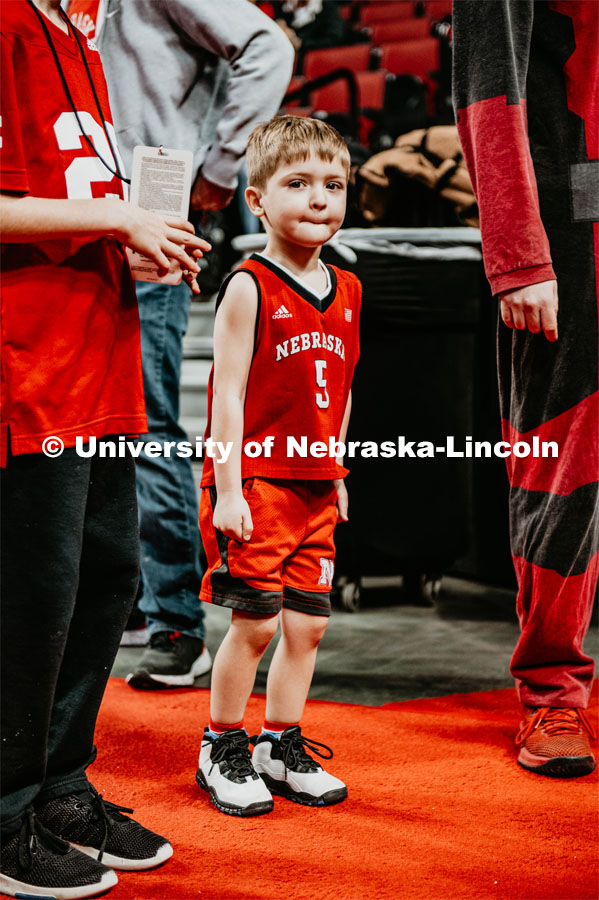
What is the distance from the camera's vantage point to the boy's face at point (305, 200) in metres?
1.23

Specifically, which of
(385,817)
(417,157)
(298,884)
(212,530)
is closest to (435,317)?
(417,157)

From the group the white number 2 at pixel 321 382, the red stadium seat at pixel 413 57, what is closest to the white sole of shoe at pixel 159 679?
the white number 2 at pixel 321 382

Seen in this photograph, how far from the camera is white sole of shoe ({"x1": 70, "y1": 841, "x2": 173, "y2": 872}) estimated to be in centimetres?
105

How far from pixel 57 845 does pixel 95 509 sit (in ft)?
1.25

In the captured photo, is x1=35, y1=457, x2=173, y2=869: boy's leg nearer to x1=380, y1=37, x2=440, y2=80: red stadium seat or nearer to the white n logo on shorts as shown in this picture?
the white n logo on shorts

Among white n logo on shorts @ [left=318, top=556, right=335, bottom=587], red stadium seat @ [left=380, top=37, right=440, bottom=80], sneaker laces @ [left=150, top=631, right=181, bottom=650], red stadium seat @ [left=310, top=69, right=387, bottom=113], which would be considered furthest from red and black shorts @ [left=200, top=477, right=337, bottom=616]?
red stadium seat @ [left=380, top=37, right=440, bottom=80]

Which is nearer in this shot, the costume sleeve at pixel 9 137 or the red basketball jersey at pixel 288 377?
the costume sleeve at pixel 9 137

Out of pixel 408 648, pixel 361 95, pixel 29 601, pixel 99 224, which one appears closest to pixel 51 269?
pixel 99 224

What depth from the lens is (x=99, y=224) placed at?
945 millimetres

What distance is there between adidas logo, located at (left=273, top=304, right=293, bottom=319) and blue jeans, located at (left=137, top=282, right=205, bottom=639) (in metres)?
0.59

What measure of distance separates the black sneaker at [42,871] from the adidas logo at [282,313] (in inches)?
27.4

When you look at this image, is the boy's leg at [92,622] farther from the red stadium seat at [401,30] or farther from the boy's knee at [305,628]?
the red stadium seat at [401,30]

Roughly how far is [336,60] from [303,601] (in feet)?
18.6

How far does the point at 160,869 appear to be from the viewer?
1.05 m
